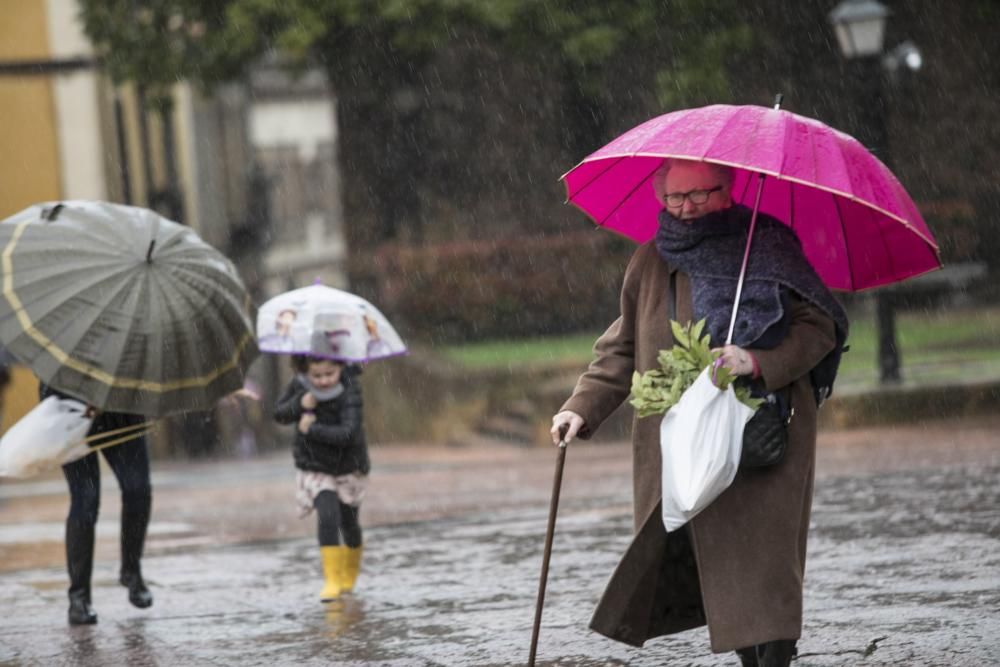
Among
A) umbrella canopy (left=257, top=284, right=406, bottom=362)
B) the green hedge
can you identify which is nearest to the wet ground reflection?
umbrella canopy (left=257, top=284, right=406, bottom=362)

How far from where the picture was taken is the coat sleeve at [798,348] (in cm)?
508

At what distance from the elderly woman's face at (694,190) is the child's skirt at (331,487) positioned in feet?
10.6

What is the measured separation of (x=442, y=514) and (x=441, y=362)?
8.80 meters

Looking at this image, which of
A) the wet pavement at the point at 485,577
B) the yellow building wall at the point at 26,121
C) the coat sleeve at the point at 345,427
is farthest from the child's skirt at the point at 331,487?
the yellow building wall at the point at 26,121

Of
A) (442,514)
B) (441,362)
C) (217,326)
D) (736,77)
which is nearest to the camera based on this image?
(217,326)

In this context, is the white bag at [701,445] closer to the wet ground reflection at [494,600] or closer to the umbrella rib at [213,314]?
the wet ground reflection at [494,600]

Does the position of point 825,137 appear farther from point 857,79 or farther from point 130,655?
point 857,79

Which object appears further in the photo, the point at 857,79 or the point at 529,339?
the point at 529,339

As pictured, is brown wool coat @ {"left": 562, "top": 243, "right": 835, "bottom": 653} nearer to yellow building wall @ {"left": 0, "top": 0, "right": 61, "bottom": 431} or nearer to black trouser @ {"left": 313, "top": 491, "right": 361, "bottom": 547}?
black trouser @ {"left": 313, "top": 491, "right": 361, "bottom": 547}

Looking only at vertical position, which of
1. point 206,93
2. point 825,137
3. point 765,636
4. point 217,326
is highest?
point 206,93

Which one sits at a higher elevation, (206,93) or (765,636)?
(206,93)

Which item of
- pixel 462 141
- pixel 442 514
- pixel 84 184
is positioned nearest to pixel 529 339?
pixel 462 141

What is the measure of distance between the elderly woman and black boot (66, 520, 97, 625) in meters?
3.05

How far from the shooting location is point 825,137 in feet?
17.1
